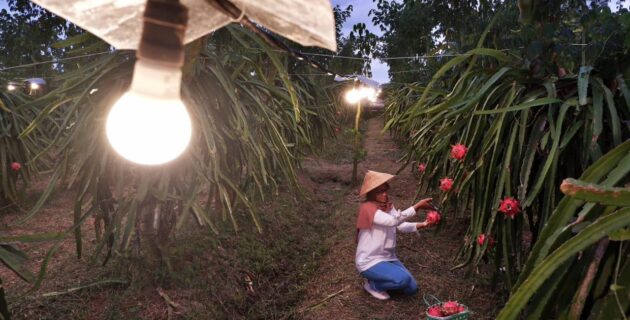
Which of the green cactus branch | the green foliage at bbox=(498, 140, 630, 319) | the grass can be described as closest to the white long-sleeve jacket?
the grass

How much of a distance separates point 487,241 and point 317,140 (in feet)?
16.2

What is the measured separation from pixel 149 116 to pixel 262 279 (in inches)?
130

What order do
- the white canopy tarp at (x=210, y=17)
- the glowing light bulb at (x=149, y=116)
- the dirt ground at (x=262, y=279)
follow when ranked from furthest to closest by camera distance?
the dirt ground at (x=262, y=279) < the white canopy tarp at (x=210, y=17) < the glowing light bulb at (x=149, y=116)

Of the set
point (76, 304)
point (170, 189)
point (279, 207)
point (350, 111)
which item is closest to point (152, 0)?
point (170, 189)

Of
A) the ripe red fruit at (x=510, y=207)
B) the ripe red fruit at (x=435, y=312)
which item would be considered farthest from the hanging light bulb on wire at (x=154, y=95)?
the ripe red fruit at (x=435, y=312)

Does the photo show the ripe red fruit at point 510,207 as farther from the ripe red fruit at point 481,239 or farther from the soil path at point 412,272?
the soil path at point 412,272

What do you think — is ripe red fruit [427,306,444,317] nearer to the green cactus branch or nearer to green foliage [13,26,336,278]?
green foliage [13,26,336,278]

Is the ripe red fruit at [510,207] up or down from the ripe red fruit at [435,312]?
up

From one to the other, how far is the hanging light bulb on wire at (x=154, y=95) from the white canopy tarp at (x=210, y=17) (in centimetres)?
20

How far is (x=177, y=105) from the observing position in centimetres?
78

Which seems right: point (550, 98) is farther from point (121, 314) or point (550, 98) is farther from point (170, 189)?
point (121, 314)

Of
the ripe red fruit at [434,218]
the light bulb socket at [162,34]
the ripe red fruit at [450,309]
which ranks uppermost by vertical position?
the light bulb socket at [162,34]

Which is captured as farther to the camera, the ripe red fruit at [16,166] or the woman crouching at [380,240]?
the ripe red fruit at [16,166]

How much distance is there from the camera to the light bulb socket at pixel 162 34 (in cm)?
76
